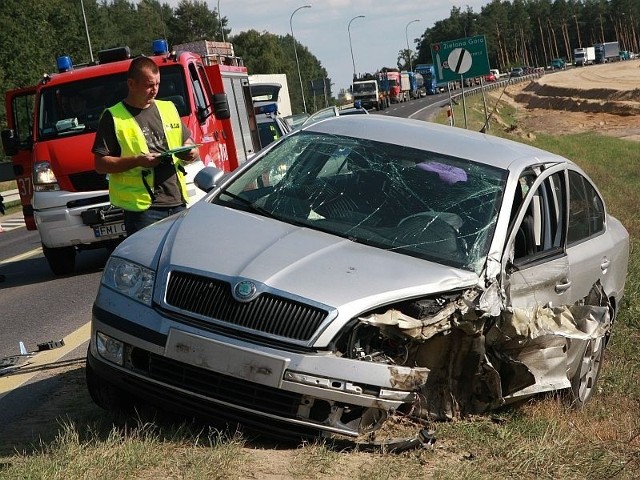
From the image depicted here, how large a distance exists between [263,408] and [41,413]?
177cm

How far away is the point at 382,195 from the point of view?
6.28 metres

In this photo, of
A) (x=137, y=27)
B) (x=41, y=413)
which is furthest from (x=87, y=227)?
(x=137, y=27)

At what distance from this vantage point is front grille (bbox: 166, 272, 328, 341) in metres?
5.02

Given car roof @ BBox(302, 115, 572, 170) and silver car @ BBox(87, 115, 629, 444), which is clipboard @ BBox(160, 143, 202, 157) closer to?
silver car @ BBox(87, 115, 629, 444)

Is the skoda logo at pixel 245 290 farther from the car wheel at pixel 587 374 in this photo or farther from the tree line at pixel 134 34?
the tree line at pixel 134 34

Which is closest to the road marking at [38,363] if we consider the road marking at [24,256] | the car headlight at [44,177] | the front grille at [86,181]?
the front grille at [86,181]

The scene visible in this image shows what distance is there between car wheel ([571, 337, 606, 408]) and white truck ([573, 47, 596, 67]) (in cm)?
16254

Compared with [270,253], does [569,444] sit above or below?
below

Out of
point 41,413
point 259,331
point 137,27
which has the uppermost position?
point 137,27

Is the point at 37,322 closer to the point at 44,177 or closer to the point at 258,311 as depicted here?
the point at 44,177

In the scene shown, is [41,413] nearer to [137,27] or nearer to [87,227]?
[87,227]

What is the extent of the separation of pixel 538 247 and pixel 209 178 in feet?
6.48

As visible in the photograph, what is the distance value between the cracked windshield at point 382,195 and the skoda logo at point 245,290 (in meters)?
0.90

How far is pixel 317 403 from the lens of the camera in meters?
5.11
